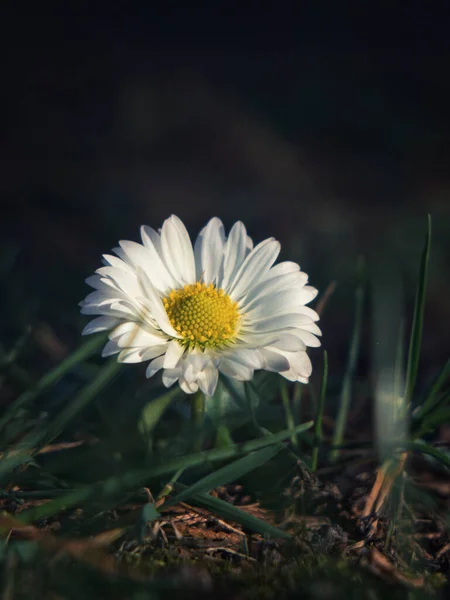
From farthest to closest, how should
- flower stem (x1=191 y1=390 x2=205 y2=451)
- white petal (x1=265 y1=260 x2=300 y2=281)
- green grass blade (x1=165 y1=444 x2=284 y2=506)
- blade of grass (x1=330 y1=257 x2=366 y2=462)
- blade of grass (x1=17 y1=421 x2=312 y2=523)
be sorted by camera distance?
blade of grass (x1=330 y1=257 x2=366 y2=462) → white petal (x1=265 y1=260 x2=300 y2=281) → flower stem (x1=191 y1=390 x2=205 y2=451) → green grass blade (x1=165 y1=444 x2=284 y2=506) → blade of grass (x1=17 y1=421 x2=312 y2=523)

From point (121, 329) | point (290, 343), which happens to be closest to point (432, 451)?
point (290, 343)

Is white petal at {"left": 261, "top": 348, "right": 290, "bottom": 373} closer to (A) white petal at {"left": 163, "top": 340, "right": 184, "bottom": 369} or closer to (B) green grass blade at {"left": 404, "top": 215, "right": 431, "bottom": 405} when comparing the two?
(A) white petal at {"left": 163, "top": 340, "right": 184, "bottom": 369}

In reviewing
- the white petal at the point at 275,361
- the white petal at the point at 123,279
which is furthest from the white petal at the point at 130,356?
the white petal at the point at 275,361

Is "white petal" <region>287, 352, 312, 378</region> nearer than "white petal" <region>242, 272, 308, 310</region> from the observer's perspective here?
Yes

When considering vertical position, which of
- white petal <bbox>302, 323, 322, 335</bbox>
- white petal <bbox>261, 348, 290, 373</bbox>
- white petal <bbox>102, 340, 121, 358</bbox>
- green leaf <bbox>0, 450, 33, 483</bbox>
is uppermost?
white petal <bbox>302, 323, 322, 335</bbox>

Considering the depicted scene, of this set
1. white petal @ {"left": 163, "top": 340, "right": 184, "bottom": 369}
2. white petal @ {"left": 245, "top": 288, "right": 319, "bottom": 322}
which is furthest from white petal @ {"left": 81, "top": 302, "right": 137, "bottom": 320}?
white petal @ {"left": 245, "top": 288, "right": 319, "bottom": 322}

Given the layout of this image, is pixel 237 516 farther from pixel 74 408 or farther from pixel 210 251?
pixel 210 251
